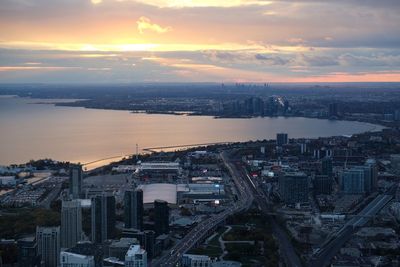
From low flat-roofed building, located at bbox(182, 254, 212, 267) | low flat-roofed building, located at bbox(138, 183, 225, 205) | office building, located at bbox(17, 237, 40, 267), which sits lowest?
low flat-roofed building, located at bbox(138, 183, 225, 205)

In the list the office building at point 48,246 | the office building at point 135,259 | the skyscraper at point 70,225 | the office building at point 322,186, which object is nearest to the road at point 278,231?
the office building at point 322,186

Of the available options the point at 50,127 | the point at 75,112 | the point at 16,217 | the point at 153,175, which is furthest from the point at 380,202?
the point at 75,112

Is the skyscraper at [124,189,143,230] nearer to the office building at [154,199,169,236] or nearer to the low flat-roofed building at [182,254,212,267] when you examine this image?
A: the office building at [154,199,169,236]

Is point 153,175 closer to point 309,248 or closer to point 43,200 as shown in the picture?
point 43,200

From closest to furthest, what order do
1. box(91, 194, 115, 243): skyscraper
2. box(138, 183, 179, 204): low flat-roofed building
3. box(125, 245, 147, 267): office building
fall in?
box(125, 245, 147, 267): office building < box(91, 194, 115, 243): skyscraper < box(138, 183, 179, 204): low flat-roofed building

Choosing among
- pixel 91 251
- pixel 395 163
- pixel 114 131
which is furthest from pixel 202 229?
pixel 114 131

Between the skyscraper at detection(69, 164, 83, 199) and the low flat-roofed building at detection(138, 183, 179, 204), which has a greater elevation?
the skyscraper at detection(69, 164, 83, 199)

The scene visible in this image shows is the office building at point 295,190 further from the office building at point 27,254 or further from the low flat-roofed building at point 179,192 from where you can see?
the office building at point 27,254

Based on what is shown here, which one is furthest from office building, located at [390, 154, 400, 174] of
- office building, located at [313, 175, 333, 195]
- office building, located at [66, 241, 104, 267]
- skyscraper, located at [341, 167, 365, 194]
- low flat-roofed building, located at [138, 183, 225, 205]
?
office building, located at [66, 241, 104, 267]

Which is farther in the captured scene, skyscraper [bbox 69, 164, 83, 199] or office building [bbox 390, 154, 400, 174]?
office building [bbox 390, 154, 400, 174]
